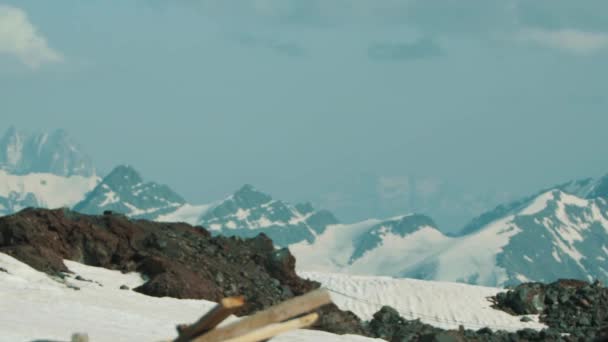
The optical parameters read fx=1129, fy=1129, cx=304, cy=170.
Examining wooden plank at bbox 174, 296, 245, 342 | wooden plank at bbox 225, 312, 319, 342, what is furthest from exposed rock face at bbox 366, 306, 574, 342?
wooden plank at bbox 174, 296, 245, 342

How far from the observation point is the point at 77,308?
2564 cm

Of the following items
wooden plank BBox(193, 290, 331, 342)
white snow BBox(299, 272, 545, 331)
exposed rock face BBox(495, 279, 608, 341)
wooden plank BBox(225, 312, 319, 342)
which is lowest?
wooden plank BBox(225, 312, 319, 342)

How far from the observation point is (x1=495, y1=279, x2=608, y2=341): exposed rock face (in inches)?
1973

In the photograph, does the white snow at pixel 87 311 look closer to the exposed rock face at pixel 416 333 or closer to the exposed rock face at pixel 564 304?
the exposed rock face at pixel 416 333

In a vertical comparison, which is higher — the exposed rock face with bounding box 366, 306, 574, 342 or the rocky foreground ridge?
the rocky foreground ridge

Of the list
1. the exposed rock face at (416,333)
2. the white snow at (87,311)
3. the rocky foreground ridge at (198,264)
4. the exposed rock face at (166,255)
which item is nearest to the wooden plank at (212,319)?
the white snow at (87,311)

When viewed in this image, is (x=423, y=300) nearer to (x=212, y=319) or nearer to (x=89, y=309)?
(x=89, y=309)

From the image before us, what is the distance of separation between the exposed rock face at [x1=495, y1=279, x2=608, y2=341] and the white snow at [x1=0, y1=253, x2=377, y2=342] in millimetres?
22178

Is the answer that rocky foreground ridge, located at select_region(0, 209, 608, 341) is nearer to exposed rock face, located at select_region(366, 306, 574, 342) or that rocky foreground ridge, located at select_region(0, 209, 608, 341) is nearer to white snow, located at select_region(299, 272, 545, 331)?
exposed rock face, located at select_region(366, 306, 574, 342)

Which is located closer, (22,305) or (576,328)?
(22,305)

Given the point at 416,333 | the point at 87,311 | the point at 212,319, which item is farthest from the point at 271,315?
the point at 416,333

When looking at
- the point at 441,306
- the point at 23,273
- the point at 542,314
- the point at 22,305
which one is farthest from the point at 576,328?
the point at 22,305

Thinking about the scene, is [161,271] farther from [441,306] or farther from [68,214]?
[441,306]

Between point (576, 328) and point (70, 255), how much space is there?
22459mm
